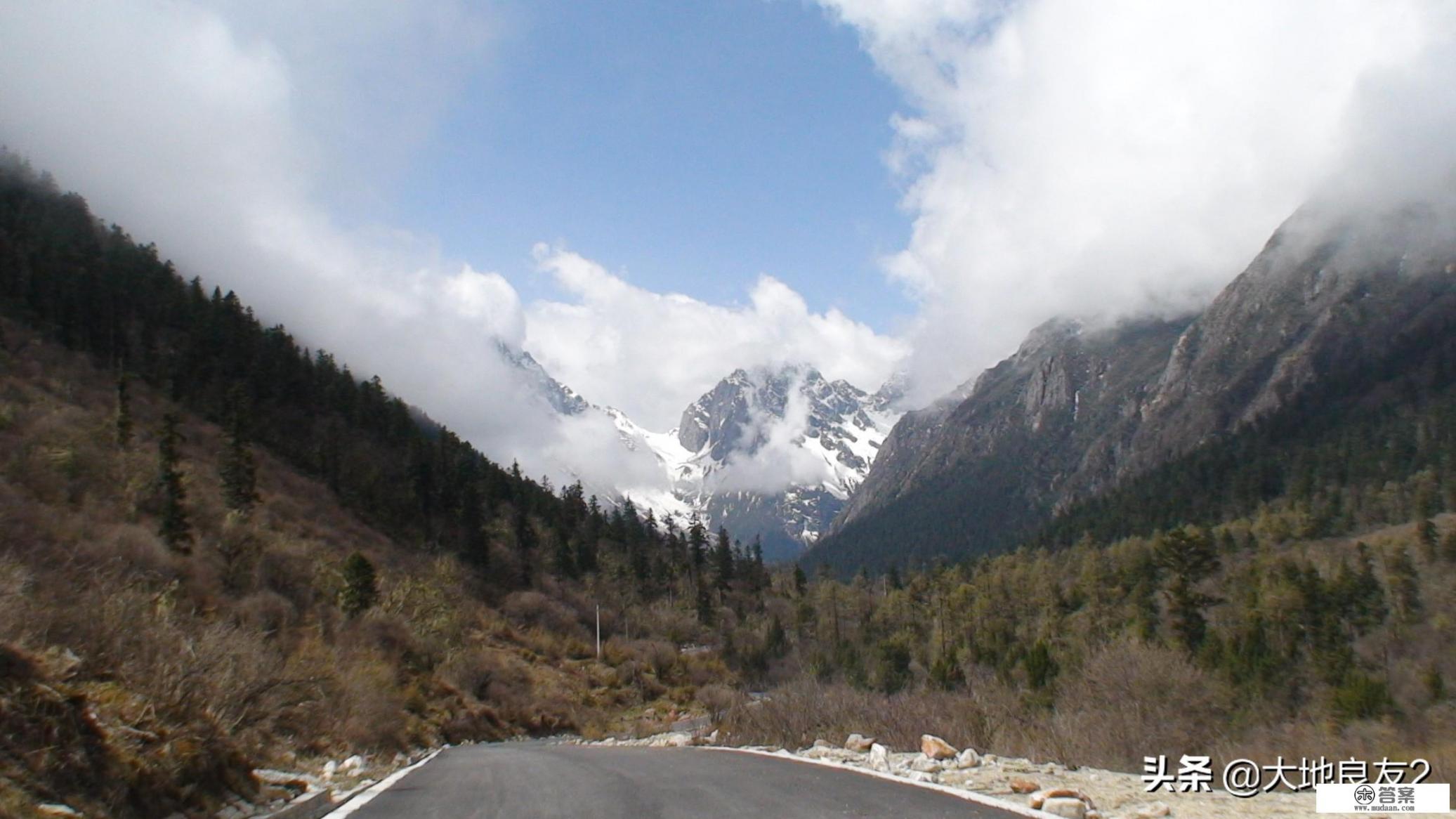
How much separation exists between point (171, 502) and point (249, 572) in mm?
7205

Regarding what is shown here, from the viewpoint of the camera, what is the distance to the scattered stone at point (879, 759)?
1077 cm

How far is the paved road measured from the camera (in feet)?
24.3

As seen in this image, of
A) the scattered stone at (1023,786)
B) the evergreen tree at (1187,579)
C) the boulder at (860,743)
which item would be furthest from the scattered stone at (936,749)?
the evergreen tree at (1187,579)

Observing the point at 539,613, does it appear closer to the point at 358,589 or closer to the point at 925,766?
the point at 358,589

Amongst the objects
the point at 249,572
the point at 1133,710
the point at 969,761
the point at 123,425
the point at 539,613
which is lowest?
the point at 969,761

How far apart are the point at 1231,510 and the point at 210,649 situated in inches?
7993

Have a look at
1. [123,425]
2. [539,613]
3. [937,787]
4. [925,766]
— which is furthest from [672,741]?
[539,613]

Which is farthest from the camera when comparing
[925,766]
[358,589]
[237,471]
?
[237,471]

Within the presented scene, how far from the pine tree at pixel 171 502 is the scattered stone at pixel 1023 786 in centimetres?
2795

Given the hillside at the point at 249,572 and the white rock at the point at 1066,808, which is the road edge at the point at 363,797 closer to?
the hillside at the point at 249,572

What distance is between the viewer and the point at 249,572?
29.0 metres

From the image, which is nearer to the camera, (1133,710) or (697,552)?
(1133,710)

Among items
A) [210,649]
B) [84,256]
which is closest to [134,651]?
[210,649]

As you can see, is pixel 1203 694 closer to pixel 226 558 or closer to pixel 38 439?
pixel 226 558
